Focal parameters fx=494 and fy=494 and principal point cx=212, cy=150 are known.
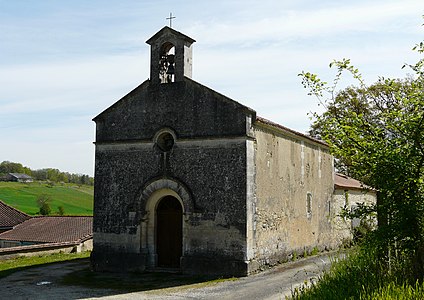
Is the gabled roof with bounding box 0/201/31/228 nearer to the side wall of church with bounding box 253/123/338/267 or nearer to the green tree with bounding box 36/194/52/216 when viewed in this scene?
the green tree with bounding box 36/194/52/216

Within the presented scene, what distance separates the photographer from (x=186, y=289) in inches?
531

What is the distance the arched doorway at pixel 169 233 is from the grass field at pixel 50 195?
40.4 meters

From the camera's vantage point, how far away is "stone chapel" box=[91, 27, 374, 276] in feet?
51.7

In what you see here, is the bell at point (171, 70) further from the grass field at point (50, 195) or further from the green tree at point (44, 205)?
the grass field at point (50, 195)

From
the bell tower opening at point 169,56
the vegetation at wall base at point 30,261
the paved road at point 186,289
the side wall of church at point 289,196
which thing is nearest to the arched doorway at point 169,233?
the side wall of church at point 289,196

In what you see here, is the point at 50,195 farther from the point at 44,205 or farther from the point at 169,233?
the point at 169,233

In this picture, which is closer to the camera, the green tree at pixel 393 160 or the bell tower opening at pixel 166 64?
the green tree at pixel 393 160

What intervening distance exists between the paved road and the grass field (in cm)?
4085

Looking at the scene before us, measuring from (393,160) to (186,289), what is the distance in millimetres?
6919

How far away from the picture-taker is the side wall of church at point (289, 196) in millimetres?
16750

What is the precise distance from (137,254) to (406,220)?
10050 mm

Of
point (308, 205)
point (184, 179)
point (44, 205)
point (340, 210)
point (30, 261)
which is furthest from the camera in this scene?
point (44, 205)

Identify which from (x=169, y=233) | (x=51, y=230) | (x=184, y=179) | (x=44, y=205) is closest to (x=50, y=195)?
(x=44, y=205)

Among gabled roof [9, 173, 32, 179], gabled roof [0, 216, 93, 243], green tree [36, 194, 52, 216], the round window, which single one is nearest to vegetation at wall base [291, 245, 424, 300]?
the round window
